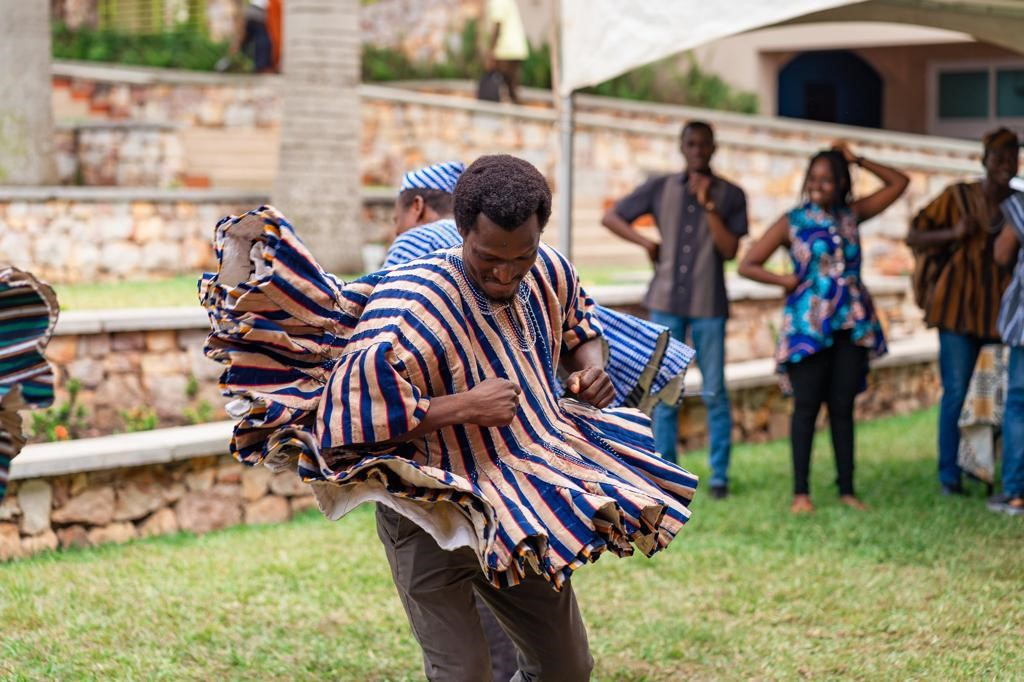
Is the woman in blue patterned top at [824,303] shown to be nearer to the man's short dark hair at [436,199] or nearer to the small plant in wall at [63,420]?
the man's short dark hair at [436,199]

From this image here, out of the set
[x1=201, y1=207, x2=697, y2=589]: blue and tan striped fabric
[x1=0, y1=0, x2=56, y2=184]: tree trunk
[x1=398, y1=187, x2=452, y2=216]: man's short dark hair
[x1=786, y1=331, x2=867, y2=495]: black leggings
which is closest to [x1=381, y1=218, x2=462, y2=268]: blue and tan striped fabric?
[x1=398, y1=187, x2=452, y2=216]: man's short dark hair

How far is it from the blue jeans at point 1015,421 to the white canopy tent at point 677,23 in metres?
1.78

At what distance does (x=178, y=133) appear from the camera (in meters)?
15.1

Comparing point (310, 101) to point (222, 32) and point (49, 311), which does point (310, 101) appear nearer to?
point (49, 311)

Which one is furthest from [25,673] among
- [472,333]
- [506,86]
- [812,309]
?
[506,86]

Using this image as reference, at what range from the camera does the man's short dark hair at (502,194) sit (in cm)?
347

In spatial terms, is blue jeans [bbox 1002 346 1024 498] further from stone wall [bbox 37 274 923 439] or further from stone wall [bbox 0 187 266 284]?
stone wall [bbox 0 187 266 284]

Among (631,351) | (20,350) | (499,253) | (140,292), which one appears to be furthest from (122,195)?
(499,253)

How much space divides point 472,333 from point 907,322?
10.1m

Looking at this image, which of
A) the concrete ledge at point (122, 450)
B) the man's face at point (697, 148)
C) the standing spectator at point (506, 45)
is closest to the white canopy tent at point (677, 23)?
the man's face at point (697, 148)

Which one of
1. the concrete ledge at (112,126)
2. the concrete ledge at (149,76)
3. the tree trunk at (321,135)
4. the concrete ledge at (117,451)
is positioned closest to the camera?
→ the concrete ledge at (117,451)

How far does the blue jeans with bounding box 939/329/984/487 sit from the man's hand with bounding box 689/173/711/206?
1604 mm

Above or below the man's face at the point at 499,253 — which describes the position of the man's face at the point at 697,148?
above

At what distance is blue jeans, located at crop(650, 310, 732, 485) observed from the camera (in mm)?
8406
